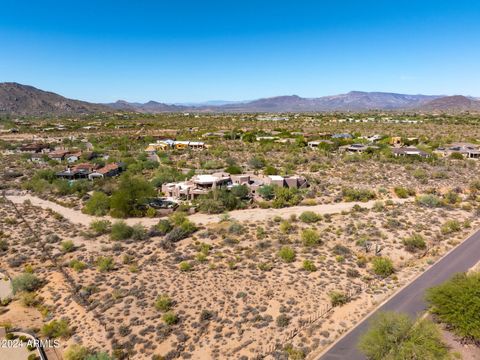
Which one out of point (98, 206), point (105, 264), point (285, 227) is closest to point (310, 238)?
point (285, 227)

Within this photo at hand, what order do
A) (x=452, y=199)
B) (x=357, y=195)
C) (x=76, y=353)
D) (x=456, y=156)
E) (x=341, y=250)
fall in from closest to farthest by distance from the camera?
1. (x=76, y=353)
2. (x=341, y=250)
3. (x=452, y=199)
4. (x=357, y=195)
5. (x=456, y=156)

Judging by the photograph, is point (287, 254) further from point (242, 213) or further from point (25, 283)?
point (25, 283)

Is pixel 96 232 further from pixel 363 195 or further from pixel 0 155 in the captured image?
pixel 0 155

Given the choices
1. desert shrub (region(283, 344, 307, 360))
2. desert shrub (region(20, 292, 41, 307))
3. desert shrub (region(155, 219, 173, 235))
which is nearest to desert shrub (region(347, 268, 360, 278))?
desert shrub (region(283, 344, 307, 360))

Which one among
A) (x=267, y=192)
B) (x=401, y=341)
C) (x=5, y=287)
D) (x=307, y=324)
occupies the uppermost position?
(x=267, y=192)

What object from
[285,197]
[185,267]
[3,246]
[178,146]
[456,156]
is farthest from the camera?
[178,146]

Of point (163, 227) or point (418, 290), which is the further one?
point (163, 227)
